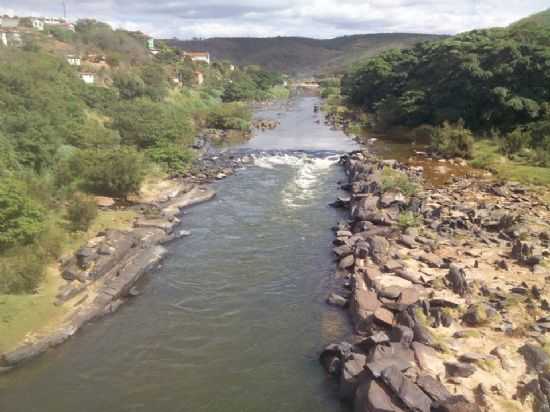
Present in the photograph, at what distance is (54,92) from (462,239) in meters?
34.7

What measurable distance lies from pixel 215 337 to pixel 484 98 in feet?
131

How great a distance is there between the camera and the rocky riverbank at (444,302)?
41.8 feet

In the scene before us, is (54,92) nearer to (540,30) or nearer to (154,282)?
(154,282)

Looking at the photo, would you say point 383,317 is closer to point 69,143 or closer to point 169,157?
point 169,157

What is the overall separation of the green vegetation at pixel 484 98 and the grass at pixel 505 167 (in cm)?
19

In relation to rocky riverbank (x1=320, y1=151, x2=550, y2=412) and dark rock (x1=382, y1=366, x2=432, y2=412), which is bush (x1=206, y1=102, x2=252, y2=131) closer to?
rocky riverbank (x1=320, y1=151, x2=550, y2=412)

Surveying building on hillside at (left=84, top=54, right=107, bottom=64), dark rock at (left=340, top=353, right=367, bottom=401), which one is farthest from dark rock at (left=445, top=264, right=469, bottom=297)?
building on hillside at (left=84, top=54, right=107, bottom=64)

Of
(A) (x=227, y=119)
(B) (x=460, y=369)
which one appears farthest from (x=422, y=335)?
(A) (x=227, y=119)

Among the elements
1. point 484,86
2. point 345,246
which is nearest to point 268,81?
point 484,86

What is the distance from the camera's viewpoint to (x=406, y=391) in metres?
12.3

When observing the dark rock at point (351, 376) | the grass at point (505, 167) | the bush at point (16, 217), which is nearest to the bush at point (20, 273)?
the bush at point (16, 217)

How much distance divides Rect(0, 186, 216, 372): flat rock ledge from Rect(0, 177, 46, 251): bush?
199 cm

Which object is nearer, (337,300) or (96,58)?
(337,300)

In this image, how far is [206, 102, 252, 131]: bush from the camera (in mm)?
60584
